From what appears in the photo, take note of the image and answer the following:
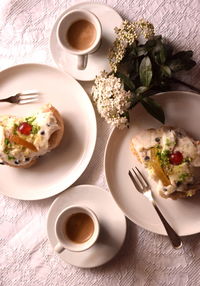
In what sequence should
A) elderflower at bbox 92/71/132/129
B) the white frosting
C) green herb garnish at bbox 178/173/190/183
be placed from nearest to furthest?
1. elderflower at bbox 92/71/132/129
2. green herb garnish at bbox 178/173/190/183
3. the white frosting

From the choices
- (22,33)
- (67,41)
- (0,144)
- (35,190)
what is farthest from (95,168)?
(22,33)

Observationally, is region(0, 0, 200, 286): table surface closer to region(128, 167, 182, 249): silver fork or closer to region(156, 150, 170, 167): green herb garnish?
region(128, 167, 182, 249): silver fork

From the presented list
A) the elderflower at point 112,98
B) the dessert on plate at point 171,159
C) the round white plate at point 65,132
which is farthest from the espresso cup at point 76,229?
the elderflower at point 112,98

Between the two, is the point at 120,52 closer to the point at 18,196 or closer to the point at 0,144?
the point at 0,144

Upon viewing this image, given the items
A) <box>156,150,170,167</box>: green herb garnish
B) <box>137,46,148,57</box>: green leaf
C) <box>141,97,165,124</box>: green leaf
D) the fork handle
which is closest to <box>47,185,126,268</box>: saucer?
the fork handle

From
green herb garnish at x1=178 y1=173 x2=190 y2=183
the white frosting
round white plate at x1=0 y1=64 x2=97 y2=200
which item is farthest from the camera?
round white plate at x1=0 y1=64 x2=97 y2=200

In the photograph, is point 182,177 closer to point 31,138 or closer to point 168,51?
point 168,51

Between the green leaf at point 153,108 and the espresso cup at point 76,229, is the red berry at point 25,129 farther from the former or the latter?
the green leaf at point 153,108
